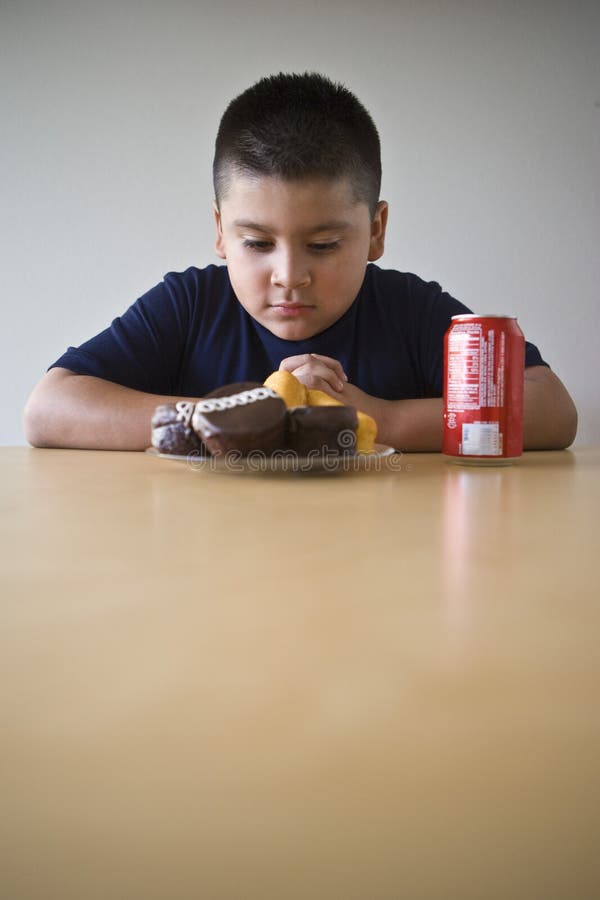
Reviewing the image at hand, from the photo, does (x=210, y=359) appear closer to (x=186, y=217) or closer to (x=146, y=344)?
(x=146, y=344)

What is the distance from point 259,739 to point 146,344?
1.20 metres

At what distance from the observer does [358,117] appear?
1.18m

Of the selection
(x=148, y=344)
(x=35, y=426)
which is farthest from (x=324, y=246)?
(x=35, y=426)

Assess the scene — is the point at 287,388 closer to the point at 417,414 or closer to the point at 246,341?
the point at 417,414

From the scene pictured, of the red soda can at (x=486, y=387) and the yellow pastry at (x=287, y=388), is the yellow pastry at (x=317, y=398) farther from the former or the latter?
the red soda can at (x=486, y=387)

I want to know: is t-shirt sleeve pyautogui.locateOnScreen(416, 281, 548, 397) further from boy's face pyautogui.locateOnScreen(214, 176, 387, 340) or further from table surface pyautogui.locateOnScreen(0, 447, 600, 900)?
table surface pyautogui.locateOnScreen(0, 447, 600, 900)

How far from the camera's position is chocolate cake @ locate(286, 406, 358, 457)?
0.63 metres

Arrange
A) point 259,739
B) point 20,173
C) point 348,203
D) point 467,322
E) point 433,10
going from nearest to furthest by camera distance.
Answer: point 259,739
point 467,322
point 348,203
point 433,10
point 20,173

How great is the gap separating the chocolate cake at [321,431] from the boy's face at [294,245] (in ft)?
1.65

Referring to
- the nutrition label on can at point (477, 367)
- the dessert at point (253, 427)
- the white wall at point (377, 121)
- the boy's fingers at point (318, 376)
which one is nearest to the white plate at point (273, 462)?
the dessert at point (253, 427)

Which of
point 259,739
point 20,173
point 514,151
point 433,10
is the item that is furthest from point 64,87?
point 259,739

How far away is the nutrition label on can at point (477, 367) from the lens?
705 millimetres

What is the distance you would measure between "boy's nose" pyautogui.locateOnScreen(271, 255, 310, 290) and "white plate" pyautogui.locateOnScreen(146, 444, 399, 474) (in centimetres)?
49

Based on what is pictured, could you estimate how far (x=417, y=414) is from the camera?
3.09 ft
